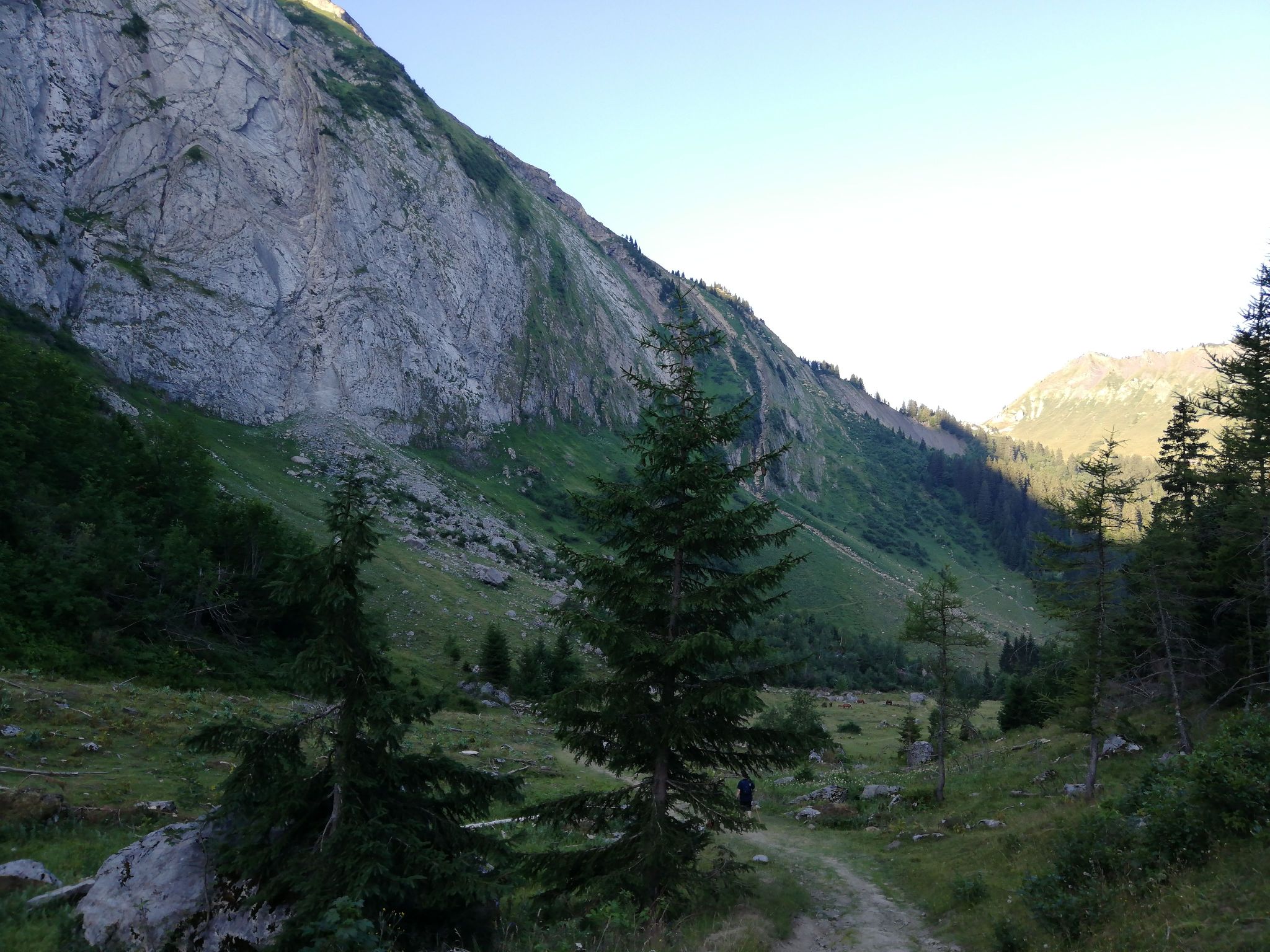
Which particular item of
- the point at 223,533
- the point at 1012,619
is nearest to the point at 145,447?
the point at 223,533

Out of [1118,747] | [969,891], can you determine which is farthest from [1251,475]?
[969,891]

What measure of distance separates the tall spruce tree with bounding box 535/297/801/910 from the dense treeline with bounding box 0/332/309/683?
76.7 feet

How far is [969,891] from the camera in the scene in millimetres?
14719

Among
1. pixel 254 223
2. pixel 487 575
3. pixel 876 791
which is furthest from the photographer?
pixel 254 223

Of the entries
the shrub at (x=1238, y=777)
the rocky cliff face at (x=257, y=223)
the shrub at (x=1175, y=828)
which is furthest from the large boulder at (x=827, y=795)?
the rocky cliff face at (x=257, y=223)

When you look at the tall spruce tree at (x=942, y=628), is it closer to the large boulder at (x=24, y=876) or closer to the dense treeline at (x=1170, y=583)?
the dense treeline at (x=1170, y=583)

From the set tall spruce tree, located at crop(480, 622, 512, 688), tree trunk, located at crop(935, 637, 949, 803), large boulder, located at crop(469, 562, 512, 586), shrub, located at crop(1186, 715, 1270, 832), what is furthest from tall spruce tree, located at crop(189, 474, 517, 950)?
large boulder, located at crop(469, 562, 512, 586)

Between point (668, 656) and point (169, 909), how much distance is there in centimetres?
812

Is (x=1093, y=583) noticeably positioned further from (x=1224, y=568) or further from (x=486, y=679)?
(x=486, y=679)

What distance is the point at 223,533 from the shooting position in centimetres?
3759

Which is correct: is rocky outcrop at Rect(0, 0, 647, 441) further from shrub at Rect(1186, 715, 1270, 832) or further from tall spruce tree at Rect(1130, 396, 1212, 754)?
shrub at Rect(1186, 715, 1270, 832)

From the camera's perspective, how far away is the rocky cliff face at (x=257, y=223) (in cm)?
7250

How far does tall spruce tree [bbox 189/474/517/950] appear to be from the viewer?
8.55m

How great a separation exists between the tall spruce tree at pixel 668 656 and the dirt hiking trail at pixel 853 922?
10.1ft
